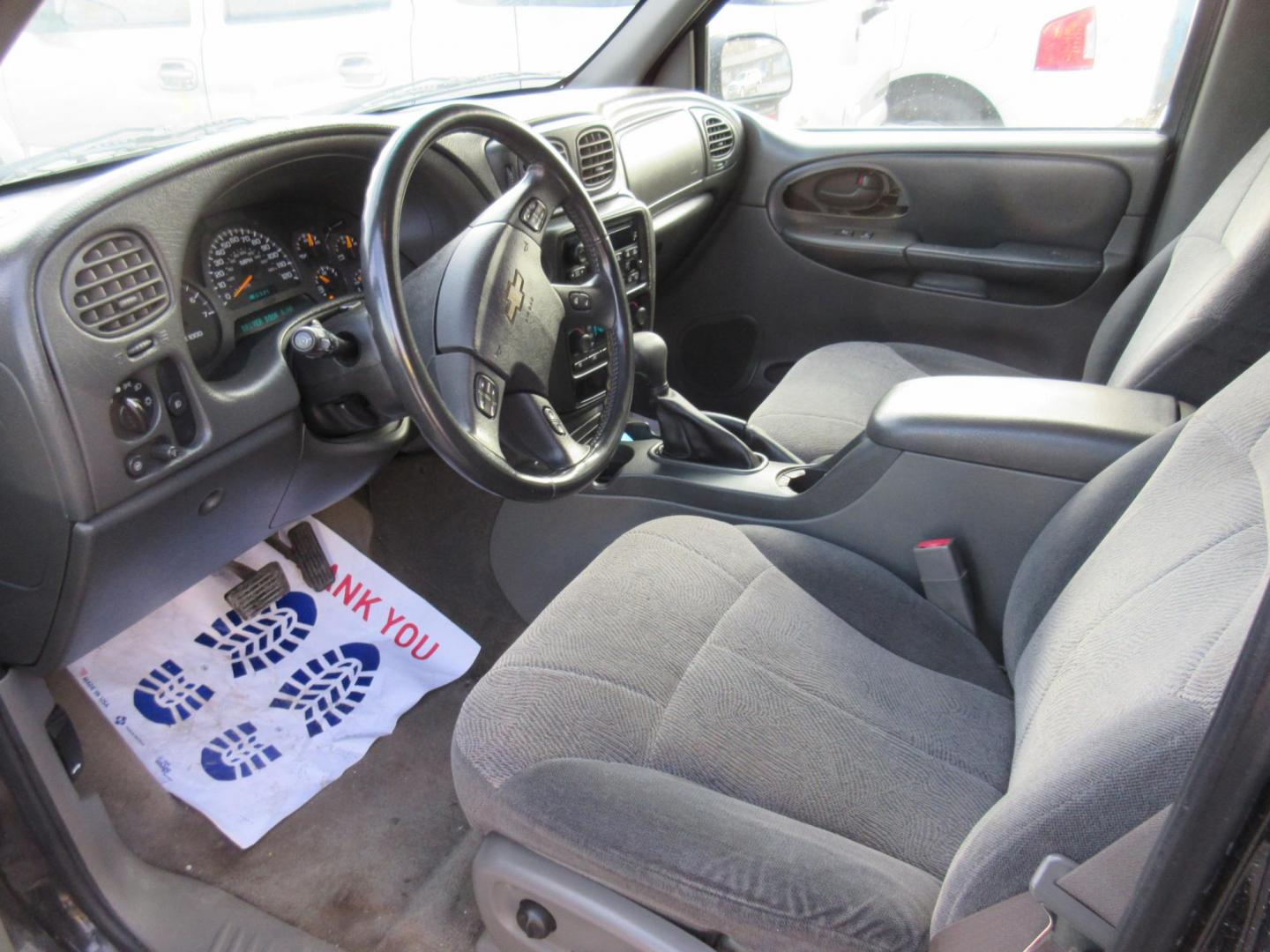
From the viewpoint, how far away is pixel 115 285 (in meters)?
1.00

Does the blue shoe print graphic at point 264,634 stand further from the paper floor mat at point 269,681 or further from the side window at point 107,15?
the side window at point 107,15

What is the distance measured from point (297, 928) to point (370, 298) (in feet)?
3.01

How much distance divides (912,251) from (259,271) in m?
1.50

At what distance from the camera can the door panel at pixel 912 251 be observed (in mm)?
2100

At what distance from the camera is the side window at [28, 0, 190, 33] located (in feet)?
3.63

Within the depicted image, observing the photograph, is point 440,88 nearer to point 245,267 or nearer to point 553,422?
point 245,267

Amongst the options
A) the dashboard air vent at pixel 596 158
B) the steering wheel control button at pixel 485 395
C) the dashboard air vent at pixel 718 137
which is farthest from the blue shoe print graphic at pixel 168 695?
the dashboard air vent at pixel 718 137

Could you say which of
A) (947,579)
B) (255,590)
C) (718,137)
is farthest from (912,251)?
(255,590)

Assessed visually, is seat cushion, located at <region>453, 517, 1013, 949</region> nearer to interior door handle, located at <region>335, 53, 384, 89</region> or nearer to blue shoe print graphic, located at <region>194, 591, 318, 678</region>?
blue shoe print graphic, located at <region>194, 591, 318, 678</region>

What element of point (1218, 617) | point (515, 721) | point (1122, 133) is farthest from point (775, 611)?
point (1122, 133)

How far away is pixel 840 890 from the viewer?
2.71 ft

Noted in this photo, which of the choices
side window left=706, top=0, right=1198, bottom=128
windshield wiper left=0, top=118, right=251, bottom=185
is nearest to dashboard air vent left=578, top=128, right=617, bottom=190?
windshield wiper left=0, top=118, right=251, bottom=185

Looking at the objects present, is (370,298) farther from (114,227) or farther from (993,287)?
(993,287)

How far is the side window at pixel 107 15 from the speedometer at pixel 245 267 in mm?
276
